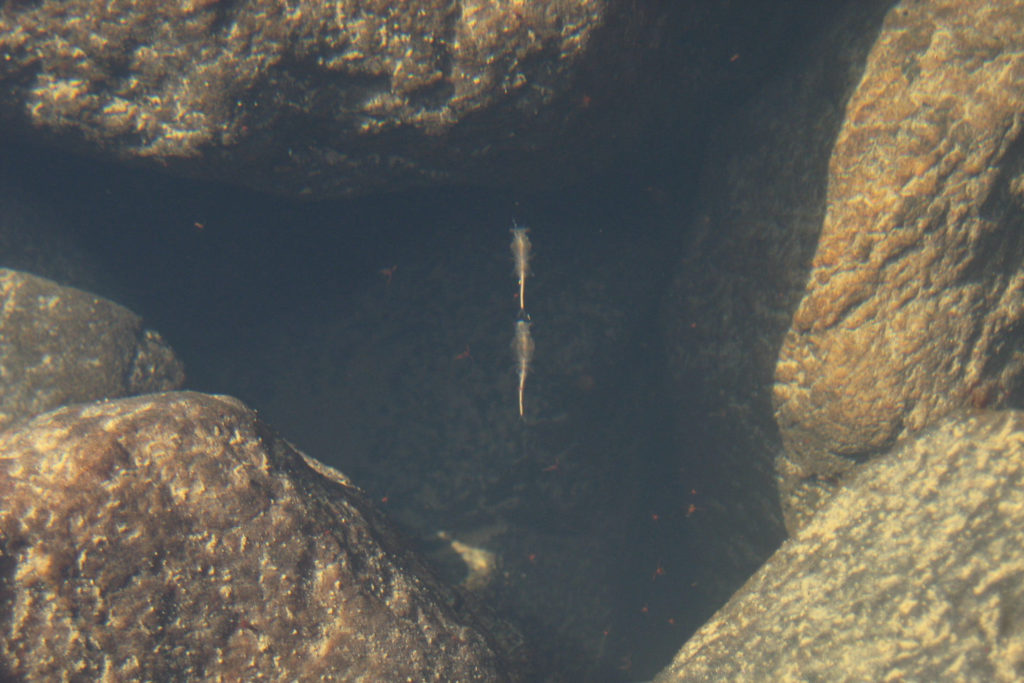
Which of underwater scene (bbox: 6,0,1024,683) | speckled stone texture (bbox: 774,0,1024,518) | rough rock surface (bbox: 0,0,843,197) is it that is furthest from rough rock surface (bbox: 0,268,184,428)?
speckled stone texture (bbox: 774,0,1024,518)

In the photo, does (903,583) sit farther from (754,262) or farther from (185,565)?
(185,565)

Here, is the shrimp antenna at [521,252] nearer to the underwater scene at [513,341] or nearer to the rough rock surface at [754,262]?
the underwater scene at [513,341]

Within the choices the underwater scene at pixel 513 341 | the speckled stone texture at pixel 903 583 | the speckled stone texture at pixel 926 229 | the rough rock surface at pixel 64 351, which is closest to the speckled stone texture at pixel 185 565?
the underwater scene at pixel 513 341

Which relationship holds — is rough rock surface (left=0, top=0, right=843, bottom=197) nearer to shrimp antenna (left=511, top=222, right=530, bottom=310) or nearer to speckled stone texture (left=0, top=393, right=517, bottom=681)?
shrimp antenna (left=511, top=222, right=530, bottom=310)

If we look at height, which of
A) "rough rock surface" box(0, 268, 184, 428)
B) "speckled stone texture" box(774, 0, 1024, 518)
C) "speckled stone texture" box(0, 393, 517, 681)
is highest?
"speckled stone texture" box(774, 0, 1024, 518)

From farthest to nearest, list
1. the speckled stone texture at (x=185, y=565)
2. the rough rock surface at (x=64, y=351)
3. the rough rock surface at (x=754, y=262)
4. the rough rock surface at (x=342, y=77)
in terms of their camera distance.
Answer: the rough rock surface at (x=64, y=351)
the rough rock surface at (x=754, y=262)
the rough rock surface at (x=342, y=77)
the speckled stone texture at (x=185, y=565)

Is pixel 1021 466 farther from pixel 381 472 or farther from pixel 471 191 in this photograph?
pixel 381 472
